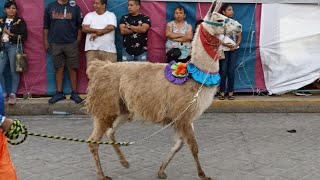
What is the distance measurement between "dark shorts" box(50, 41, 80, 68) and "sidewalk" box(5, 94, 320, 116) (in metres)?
0.64

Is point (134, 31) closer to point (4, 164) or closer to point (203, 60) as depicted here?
point (203, 60)

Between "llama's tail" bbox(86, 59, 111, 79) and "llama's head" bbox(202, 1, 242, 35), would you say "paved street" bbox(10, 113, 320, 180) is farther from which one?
"llama's head" bbox(202, 1, 242, 35)

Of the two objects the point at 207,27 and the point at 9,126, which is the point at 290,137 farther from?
the point at 9,126

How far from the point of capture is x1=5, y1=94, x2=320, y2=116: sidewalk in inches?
354

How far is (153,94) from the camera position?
5.66 meters

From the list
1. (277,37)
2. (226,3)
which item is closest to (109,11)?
(226,3)

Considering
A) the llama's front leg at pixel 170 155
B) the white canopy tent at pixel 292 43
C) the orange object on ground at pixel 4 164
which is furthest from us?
the white canopy tent at pixel 292 43

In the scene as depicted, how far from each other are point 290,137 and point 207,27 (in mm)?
2710

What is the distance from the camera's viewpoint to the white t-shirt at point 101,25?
884cm

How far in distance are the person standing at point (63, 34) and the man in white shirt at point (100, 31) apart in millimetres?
177

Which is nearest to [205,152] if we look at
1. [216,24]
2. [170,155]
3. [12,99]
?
[170,155]

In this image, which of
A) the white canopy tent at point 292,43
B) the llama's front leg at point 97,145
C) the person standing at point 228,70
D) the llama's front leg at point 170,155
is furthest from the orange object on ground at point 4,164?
the white canopy tent at point 292,43

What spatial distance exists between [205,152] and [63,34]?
11.1ft

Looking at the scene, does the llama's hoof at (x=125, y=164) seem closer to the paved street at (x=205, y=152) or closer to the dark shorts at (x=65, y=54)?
the paved street at (x=205, y=152)
